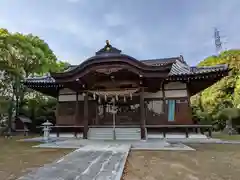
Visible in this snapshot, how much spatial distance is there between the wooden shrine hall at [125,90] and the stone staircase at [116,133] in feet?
0.51

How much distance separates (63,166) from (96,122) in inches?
263

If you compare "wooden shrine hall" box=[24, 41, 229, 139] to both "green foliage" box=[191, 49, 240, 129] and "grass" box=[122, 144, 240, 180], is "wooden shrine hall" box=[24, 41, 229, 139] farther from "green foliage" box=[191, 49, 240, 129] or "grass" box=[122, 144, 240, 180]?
"green foliage" box=[191, 49, 240, 129]

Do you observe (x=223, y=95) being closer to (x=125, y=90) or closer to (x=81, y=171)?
(x=125, y=90)

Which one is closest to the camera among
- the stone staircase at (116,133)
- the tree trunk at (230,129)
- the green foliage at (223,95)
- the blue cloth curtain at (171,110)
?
the stone staircase at (116,133)

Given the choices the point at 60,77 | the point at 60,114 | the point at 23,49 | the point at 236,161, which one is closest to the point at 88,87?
the point at 60,77

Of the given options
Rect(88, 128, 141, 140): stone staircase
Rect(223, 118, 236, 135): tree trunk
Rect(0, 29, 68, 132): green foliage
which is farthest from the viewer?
Rect(223, 118, 236, 135): tree trunk

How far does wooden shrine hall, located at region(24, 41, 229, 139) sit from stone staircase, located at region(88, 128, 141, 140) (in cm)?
15

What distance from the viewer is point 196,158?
4672 millimetres

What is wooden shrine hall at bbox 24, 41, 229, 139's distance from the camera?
8.20 metres

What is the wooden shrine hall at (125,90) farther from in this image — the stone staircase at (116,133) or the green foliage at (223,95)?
the green foliage at (223,95)

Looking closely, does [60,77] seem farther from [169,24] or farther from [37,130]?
[169,24]

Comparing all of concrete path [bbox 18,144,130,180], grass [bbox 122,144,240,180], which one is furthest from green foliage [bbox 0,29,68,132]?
grass [bbox 122,144,240,180]

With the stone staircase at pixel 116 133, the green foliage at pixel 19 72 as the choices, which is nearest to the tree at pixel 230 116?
the stone staircase at pixel 116 133

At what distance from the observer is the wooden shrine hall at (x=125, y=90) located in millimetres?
8203
